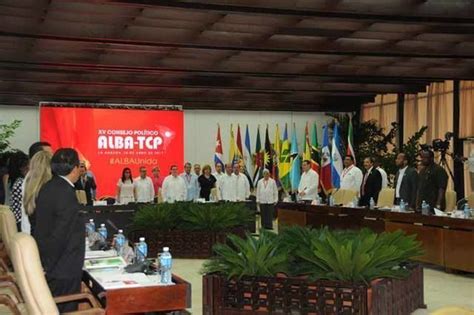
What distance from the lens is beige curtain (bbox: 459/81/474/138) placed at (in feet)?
50.9

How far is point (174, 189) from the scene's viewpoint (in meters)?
13.7

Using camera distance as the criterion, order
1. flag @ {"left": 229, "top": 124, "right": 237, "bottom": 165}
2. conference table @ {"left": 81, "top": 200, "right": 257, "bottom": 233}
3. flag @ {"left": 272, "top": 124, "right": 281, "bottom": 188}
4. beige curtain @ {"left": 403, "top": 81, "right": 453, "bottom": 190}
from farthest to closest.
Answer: flag @ {"left": 229, "top": 124, "right": 237, "bottom": 165} → flag @ {"left": 272, "top": 124, "right": 281, "bottom": 188} → beige curtain @ {"left": 403, "top": 81, "right": 453, "bottom": 190} → conference table @ {"left": 81, "top": 200, "right": 257, "bottom": 233}

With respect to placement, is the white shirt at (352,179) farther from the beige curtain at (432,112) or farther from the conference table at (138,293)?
the conference table at (138,293)

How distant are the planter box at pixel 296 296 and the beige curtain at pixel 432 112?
40.0ft

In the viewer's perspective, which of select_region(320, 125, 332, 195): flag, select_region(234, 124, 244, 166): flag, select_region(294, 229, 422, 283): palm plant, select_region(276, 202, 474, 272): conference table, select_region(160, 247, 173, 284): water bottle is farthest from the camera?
select_region(234, 124, 244, 166): flag

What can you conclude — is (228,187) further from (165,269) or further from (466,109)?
Answer: (165,269)

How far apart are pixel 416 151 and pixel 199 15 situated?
24.5ft

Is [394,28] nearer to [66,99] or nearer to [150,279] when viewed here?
[150,279]

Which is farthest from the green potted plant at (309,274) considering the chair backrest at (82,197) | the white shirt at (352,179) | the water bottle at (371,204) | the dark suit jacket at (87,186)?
the dark suit jacket at (87,186)

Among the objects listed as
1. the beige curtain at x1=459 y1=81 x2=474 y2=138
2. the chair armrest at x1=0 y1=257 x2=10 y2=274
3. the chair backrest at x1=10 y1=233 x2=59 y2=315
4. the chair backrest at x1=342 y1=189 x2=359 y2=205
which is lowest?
the chair armrest at x1=0 y1=257 x2=10 y2=274

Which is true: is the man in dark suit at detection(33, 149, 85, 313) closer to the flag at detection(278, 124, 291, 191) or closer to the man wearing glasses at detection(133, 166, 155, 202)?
the man wearing glasses at detection(133, 166, 155, 202)

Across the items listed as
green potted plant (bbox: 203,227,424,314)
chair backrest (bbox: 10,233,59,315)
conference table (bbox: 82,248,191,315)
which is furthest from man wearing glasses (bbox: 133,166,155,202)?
chair backrest (bbox: 10,233,59,315)

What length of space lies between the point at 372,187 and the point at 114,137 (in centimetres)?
755

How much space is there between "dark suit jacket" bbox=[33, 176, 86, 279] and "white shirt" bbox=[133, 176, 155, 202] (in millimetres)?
9782
